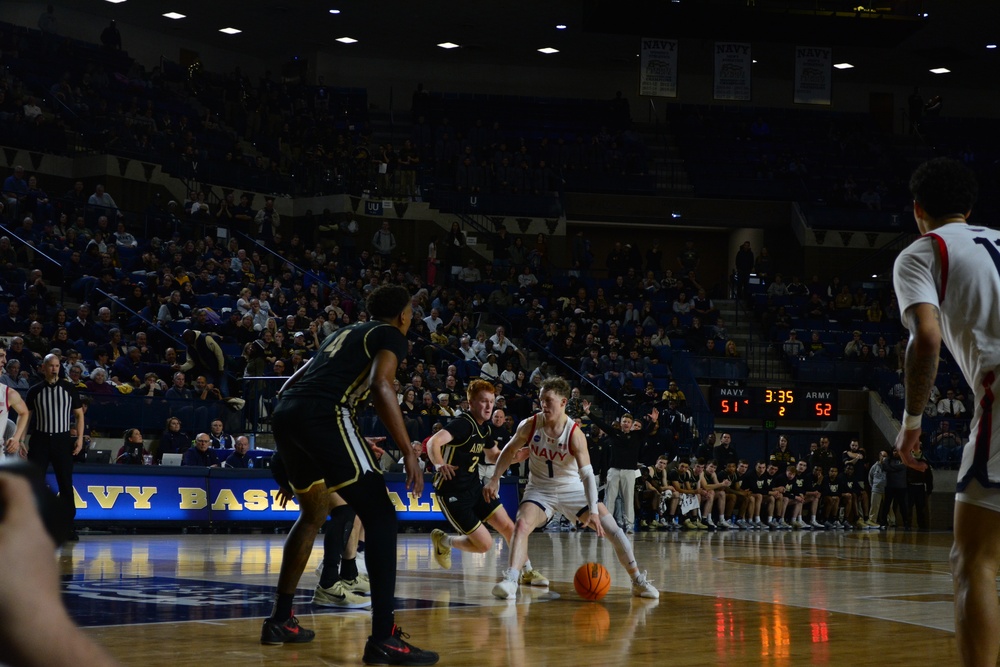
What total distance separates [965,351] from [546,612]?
4.87 meters

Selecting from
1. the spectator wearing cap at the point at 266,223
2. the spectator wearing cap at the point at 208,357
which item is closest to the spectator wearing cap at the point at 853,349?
the spectator wearing cap at the point at 266,223

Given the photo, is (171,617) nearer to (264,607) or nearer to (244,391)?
(264,607)

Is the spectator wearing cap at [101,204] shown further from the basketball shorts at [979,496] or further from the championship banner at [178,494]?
the basketball shorts at [979,496]

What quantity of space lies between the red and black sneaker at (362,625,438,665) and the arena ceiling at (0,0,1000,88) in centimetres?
2524

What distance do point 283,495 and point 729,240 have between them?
3592cm

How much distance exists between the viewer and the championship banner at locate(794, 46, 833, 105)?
3002 cm

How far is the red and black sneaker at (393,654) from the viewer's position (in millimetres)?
5957

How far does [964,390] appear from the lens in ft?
100

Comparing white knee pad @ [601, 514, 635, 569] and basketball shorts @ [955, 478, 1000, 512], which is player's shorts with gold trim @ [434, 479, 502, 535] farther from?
basketball shorts @ [955, 478, 1000, 512]

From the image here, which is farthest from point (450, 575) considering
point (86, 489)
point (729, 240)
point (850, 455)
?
point (729, 240)

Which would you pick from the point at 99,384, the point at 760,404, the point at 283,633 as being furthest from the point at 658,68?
the point at 283,633

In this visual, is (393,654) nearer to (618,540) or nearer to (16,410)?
(618,540)

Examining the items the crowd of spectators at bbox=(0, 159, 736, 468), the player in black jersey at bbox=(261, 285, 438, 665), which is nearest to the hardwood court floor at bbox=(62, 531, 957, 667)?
the player in black jersey at bbox=(261, 285, 438, 665)

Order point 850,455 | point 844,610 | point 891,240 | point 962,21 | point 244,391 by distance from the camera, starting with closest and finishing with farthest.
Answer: point 844,610 → point 244,391 → point 850,455 → point 962,21 → point 891,240
